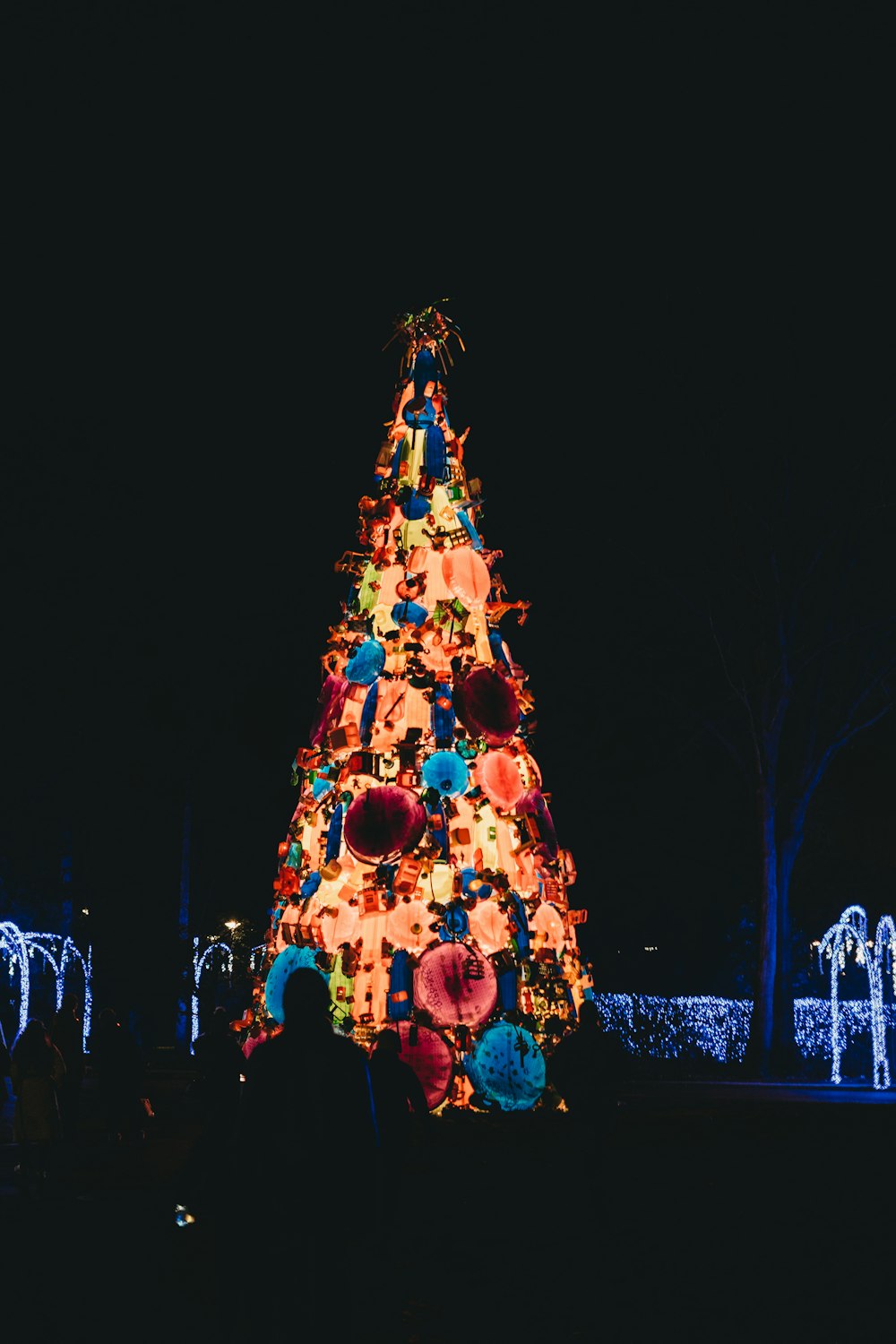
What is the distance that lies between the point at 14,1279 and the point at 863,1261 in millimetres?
4872

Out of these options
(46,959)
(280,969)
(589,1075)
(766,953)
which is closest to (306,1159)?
(589,1075)

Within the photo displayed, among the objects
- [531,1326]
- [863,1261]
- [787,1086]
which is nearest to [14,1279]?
[531,1326]

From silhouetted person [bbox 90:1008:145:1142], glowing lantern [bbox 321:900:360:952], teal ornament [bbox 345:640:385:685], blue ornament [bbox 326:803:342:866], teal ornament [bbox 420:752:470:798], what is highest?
teal ornament [bbox 345:640:385:685]

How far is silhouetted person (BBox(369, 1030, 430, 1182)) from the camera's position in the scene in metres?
8.09

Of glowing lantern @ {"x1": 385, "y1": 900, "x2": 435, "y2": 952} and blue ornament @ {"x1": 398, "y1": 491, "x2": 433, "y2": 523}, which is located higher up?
blue ornament @ {"x1": 398, "y1": 491, "x2": 433, "y2": 523}

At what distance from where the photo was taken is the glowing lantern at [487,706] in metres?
17.2

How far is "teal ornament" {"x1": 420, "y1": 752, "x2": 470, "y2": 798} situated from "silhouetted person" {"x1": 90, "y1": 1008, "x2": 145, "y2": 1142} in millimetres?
4643

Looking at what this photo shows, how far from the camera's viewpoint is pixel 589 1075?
41.4 feet

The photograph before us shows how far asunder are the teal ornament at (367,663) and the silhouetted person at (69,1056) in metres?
5.09

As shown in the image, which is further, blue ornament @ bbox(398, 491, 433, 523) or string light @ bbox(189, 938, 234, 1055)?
string light @ bbox(189, 938, 234, 1055)

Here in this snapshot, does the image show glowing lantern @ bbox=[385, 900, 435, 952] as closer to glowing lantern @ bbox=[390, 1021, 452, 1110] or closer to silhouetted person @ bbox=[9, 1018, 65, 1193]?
glowing lantern @ bbox=[390, 1021, 452, 1110]

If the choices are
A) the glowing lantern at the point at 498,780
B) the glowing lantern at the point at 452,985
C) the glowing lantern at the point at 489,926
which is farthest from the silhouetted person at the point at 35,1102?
the glowing lantern at the point at 498,780

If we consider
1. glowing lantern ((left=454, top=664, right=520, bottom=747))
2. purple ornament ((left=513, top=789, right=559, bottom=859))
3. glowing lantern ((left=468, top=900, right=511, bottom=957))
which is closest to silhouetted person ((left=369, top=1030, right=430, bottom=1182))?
glowing lantern ((left=468, top=900, right=511, bottom=957))

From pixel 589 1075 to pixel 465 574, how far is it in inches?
256
